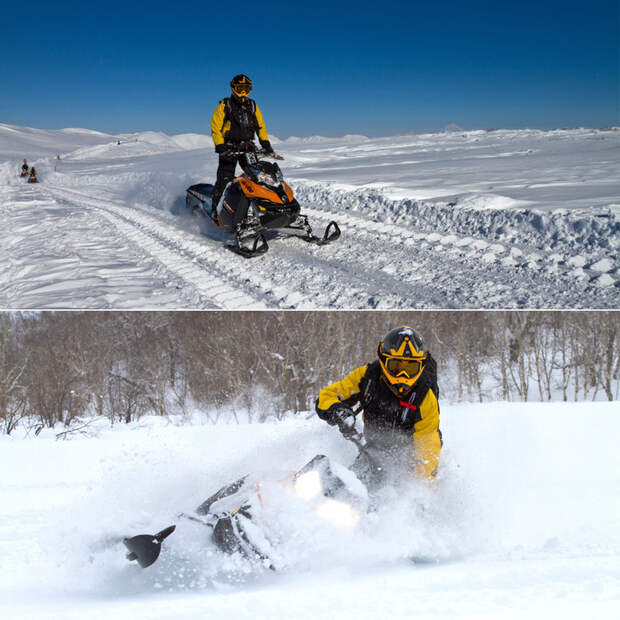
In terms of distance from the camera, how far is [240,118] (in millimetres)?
6793

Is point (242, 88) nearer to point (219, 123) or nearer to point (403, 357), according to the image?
point (219, 123)

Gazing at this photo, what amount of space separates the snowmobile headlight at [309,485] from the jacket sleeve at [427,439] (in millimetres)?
756

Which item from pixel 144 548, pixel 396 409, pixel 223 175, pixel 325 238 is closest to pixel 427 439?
pixel 396 409

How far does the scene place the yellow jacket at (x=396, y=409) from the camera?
11.4 feet

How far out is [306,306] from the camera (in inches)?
172

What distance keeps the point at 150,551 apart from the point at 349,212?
218 inches

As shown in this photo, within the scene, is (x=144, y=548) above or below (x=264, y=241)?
below

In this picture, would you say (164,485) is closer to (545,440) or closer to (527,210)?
(545,440)

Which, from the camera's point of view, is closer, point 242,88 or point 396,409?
point 396,409

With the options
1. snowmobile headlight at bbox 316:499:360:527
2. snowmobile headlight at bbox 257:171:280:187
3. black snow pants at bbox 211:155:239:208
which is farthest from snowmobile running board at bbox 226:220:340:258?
snowmobile headlight at bbox 316:499:360:527

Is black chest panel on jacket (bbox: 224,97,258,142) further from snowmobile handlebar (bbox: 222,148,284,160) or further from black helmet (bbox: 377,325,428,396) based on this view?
black helmet (bbox: 377,325,428,396)

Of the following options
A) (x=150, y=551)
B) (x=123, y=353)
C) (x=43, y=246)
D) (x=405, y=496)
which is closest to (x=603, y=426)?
(x=405, y=496)

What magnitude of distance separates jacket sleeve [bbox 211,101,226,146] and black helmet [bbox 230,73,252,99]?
29 cm

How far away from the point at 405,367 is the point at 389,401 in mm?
390
